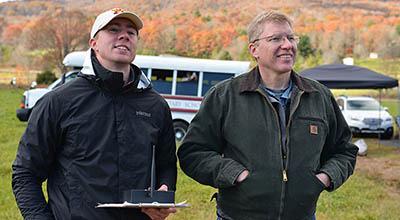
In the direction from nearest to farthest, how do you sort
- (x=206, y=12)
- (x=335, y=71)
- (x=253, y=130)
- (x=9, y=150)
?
(x=253, y=130)
(x=9, y=150)
(x=335, y=71)
(x=206, y=12)

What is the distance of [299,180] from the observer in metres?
2.89

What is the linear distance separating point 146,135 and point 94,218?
45 centimetres

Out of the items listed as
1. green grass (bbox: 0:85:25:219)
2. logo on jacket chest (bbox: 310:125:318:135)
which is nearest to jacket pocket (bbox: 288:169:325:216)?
logo on jacket chest (bbox: 310:125:318:135)

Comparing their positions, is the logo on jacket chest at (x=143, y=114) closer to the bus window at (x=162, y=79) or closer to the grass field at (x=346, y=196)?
the grass field at (x=346, y=196)

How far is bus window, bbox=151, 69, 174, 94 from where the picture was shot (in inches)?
570

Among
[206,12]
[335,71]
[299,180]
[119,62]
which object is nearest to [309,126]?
[299,180]

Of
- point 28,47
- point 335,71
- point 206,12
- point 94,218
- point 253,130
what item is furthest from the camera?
point 206,12

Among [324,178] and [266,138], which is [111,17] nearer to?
[266,138]

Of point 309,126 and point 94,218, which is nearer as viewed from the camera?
point 94,218

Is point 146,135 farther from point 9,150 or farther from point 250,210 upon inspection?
point 9,150

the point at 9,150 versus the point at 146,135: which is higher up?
the point at 146,135

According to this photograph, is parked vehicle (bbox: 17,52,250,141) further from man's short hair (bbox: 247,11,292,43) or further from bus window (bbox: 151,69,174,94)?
man's short hair (bbox: 247,11,292,43)

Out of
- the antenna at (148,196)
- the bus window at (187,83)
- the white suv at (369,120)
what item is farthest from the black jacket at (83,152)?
the white suv at (369,120)

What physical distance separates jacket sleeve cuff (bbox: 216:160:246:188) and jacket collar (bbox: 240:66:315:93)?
38 centimetres
